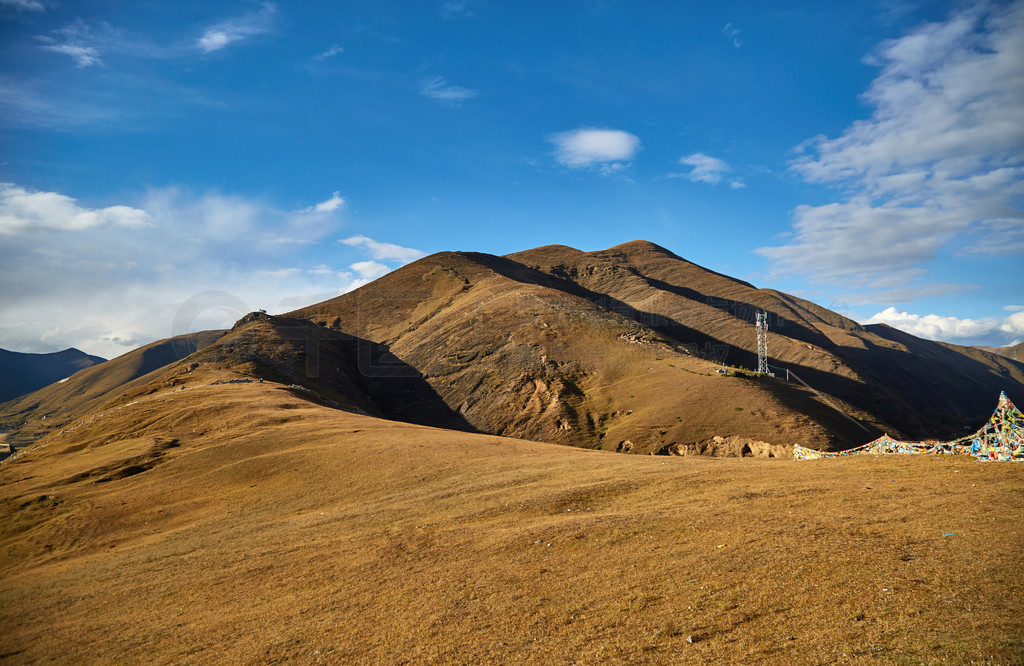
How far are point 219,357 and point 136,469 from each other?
29.7 meters

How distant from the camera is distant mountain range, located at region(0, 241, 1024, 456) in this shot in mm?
36594

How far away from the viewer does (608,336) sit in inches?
2106

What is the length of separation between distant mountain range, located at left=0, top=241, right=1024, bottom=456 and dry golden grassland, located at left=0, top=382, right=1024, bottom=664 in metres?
18.2

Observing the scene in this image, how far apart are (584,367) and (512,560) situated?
3802 cm

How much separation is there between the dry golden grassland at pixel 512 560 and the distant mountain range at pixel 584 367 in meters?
18.2

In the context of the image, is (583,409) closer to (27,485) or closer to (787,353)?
(27,485)

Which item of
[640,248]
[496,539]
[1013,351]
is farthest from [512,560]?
[1013,351]

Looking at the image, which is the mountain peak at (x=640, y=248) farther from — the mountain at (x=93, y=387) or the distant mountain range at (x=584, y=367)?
the mountain at (x=93, y=387)

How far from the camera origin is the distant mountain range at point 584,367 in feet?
120

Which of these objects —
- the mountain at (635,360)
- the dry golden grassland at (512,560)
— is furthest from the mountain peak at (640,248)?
the dry golden grassland at (512,560)

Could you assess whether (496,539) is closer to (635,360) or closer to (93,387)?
(635,360)

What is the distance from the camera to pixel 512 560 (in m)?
10.8

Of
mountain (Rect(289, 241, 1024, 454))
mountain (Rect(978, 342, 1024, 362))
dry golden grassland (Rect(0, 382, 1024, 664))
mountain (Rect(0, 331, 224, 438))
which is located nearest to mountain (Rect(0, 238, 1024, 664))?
dry golden grassland (Rect(0, 382, 1024, 664))

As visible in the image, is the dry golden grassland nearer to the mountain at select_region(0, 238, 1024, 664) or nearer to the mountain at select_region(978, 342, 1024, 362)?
the mountain at select_region(0, 238, 1024, 664)
